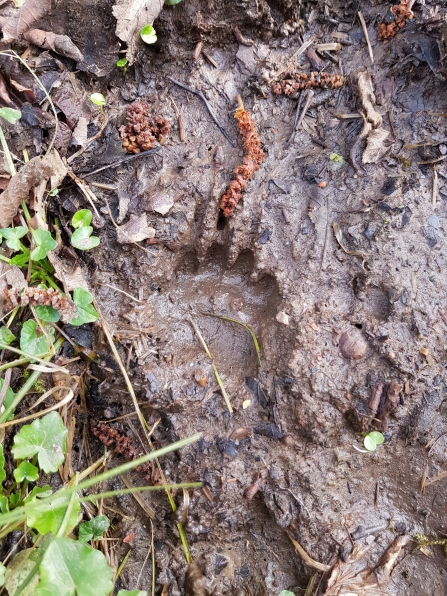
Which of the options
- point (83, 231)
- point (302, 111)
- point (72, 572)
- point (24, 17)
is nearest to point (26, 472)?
point (72, 572)

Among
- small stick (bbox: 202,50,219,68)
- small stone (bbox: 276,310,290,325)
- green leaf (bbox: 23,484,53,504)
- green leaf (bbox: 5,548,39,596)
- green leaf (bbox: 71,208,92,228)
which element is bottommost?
green leaf (bbox: 5,548,39,596)

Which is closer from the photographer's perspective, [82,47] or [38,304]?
[38,304]

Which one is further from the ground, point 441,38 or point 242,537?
point 441,38

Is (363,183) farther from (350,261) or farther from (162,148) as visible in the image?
(162,148)

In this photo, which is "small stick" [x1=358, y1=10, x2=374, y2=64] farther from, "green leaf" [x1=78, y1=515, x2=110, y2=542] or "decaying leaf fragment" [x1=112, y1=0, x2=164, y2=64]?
"green leaf" [x1=78, y1=515, x2=110, y2=542]

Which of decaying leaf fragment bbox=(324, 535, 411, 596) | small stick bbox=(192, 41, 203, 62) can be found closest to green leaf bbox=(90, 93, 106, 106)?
small stick bbox=(192, 41, 203, 62)

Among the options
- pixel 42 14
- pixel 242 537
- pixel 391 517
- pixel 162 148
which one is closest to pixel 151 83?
pixel 162 148
